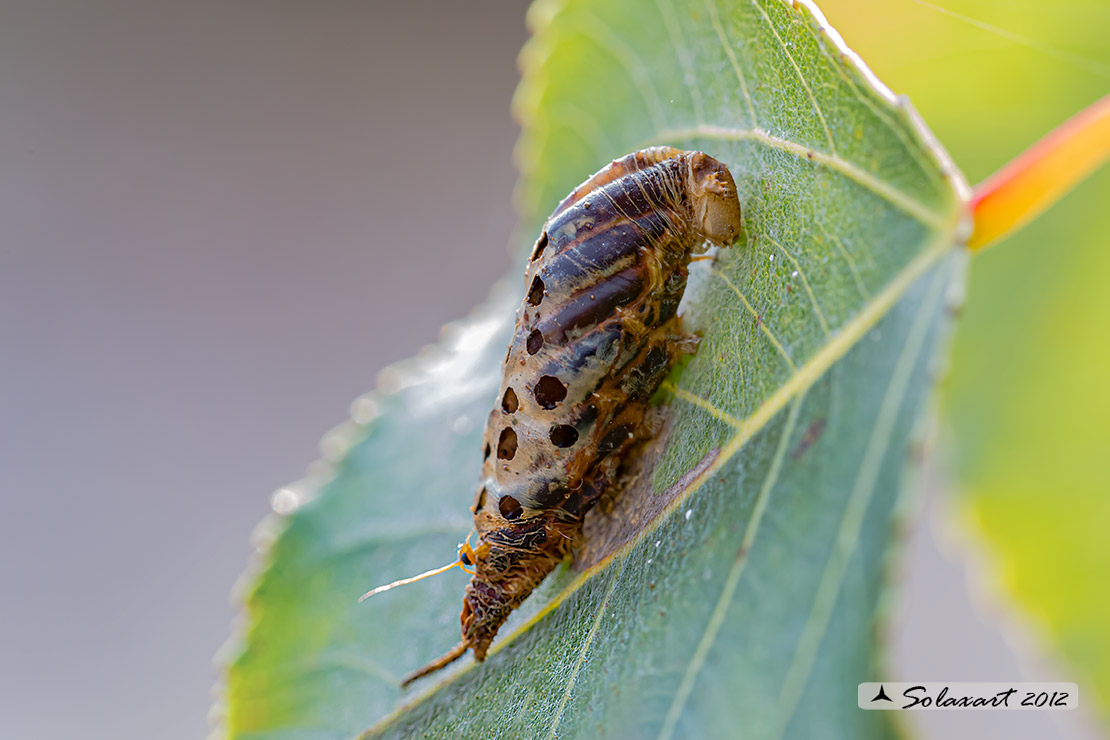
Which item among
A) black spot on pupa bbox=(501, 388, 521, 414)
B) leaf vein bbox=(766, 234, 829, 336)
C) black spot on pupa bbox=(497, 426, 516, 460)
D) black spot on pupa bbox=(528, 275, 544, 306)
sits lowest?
leaf vein bbox=(766, 234, 829, 336)

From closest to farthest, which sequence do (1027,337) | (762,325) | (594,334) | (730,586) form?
(730,586) → (762,325) → (594,334) → (1027,337)

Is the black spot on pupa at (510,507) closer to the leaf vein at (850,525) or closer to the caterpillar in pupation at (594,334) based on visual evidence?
the caterpillar in pupation at (594,334)


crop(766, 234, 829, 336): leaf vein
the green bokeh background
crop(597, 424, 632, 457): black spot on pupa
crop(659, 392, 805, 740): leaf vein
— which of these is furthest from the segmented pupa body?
the green bokeh background

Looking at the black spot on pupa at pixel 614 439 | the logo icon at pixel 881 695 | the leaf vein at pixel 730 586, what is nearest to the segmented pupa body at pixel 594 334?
the black spot on pupa at pixel 614 439

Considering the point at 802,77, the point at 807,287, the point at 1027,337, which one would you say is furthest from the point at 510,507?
the point at 1027,337

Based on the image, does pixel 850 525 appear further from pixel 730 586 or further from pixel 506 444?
pixel 506 444

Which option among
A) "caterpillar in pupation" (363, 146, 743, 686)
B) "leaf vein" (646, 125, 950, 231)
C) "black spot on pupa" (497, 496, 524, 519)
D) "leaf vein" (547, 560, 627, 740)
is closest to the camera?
"leaf vein" (646, 125, 950, 231)

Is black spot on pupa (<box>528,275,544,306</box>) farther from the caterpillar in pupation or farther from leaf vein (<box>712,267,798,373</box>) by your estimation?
leaf vein (<box>712,267,798,373</box>)
